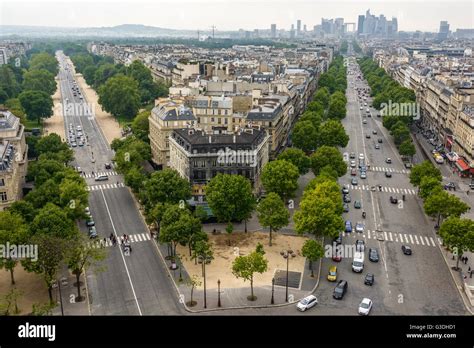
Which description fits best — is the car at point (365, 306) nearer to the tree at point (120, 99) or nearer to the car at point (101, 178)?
the car at point (101, 178)

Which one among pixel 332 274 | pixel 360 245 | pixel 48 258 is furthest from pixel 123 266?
pixel 360 245

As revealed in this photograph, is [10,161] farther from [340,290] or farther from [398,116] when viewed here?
[398,116]

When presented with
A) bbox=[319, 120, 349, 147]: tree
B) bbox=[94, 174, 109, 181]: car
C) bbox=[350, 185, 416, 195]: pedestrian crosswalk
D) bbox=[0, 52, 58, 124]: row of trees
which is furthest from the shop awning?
bbox=[0, 52, 58, 124]: row of trees

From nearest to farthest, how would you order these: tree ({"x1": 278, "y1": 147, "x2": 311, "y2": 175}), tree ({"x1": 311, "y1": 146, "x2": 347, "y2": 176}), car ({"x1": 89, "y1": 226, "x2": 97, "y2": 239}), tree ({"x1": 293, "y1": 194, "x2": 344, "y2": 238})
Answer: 1. tree ({"x1": 293, "y1": 194, "x2": 344, "y2": 238})
2. car ({"x1": 89, "y1": 226, "x2": 97, "y2": 239})
3. tree ({"x1": 278, "y1": 147, "x2": 311, "y2": 175})
4. tree ({"x1": 311, "y1": 146, "x2": 347, "y2": 176})

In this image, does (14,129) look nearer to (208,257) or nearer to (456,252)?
(208,257)

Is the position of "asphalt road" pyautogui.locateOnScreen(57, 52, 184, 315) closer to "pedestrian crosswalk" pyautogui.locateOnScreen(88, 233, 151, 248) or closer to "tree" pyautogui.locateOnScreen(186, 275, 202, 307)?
"pedestrian crosswalk" pyautogui.locateOnScreen(88, 233, 151, 248)
